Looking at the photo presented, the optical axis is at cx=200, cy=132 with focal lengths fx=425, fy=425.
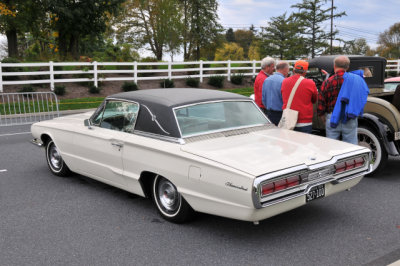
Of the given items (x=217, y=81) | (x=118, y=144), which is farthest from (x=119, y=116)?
(x=217, y=81)

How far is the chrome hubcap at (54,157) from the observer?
6.73 metres

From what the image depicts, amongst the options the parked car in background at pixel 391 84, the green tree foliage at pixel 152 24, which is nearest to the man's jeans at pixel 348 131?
the parked car in background at pixel 391 84

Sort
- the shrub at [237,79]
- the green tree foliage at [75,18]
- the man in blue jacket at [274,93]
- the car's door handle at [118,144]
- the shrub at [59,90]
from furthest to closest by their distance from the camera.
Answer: the green tree foliage at [75,18] < the shrub at [237,79] < the shrub at [59,90] < the man in blue jacket at [274,93] < the car's door handle at [118,144]

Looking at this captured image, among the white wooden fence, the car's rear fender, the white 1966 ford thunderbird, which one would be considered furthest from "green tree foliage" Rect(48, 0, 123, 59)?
the car's rear fender

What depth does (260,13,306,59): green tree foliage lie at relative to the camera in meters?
67.9

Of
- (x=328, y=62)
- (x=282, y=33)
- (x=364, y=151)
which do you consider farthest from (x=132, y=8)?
(x=364, y=151)

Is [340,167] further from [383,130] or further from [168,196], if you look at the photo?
[383,130]

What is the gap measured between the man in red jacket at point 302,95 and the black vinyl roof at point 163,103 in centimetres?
96

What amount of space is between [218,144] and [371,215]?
1974mm

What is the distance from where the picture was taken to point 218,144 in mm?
4543

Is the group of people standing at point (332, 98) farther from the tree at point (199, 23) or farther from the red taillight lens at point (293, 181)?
the tree at point (199, 23)

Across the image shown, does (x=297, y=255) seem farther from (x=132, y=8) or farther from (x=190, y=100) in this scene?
(x=132, y=8)

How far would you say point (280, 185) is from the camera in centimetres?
391

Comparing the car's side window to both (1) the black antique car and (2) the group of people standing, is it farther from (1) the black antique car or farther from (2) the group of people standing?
(1) the black antique car
